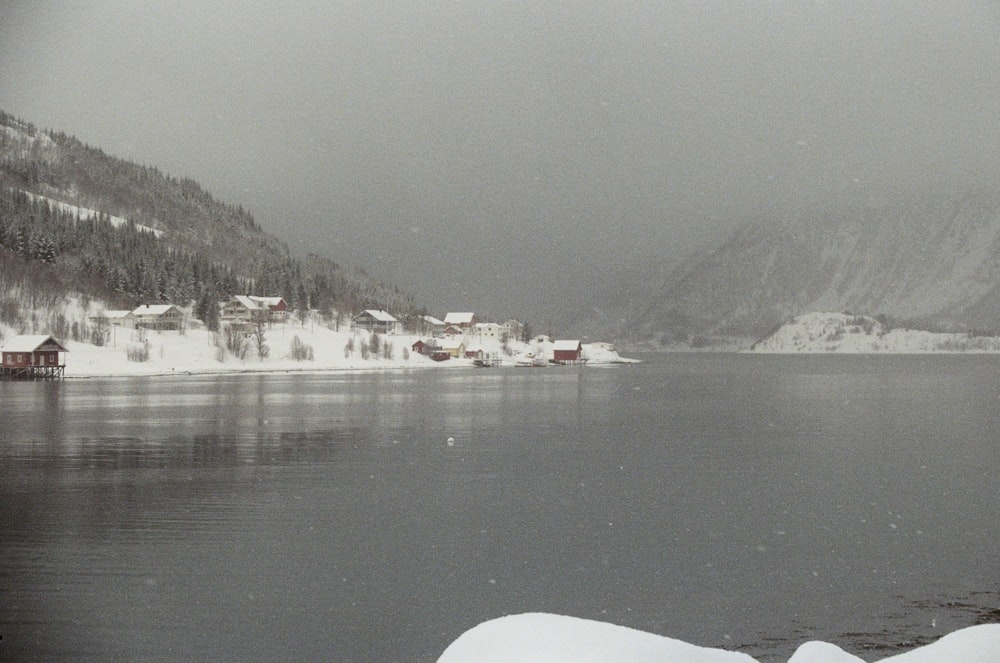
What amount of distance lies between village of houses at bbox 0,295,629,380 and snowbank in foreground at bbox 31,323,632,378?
15 cm

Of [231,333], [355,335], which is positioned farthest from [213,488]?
[355,335]

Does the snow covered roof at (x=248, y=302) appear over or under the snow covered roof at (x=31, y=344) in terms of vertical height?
over

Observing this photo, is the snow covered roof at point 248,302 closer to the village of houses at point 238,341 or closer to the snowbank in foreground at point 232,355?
the village of houses at point 238,341

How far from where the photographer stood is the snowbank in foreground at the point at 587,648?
8.14 m

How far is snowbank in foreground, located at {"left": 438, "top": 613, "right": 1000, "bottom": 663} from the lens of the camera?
26.7 feet

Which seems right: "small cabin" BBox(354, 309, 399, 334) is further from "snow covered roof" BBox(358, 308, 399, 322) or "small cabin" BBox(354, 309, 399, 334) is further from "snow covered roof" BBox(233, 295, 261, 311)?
"snow covered roof" BBox(233, 295, 261, 311)

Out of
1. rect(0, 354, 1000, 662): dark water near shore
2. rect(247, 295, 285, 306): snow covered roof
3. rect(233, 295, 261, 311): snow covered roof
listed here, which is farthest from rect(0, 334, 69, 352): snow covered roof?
rect(0, 354, 1000, 662): dark water near shore

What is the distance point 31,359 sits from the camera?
11356 centimetres

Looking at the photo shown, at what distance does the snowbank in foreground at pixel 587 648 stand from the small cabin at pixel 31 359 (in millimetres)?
113472

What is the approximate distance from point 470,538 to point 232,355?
429 feet

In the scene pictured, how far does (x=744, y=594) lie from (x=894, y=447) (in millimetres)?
24785

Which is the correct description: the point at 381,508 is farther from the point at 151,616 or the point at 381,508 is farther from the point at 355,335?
the point at 355,335

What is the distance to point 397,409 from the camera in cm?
5997

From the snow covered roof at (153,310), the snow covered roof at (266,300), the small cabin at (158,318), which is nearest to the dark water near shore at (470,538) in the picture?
the small cabin at (158,318)
